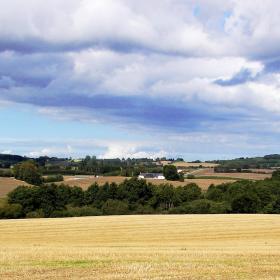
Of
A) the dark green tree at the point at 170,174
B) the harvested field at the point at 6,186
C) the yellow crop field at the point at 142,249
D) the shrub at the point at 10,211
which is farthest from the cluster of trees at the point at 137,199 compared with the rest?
the dark green tree at the point at 170,174

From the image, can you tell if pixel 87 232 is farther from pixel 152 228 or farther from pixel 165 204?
pixel 165 204

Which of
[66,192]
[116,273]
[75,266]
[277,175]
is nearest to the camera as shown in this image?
[116,273]

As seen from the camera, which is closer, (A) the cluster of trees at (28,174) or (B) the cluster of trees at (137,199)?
(B) the cluster of trees at (137,199)

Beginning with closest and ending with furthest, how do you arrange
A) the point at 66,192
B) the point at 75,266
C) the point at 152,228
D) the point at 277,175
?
the point at 75,266
the point at 152,228
the point at 66,192
the point at 277,175

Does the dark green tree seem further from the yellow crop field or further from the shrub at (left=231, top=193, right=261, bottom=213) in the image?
the yellow crop field

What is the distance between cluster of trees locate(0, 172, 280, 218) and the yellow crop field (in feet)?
95.2

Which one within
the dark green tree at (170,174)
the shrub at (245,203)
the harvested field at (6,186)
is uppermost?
the dark green tree at (170,174)

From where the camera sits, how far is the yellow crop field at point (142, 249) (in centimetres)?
1816

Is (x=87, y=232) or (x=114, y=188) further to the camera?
(x=114, y=188)

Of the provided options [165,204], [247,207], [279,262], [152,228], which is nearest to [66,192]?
[165,204]

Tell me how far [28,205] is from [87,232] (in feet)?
144

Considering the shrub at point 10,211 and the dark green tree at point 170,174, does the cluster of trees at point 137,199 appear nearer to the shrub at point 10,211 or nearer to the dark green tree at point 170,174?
the shrub at point 10,211

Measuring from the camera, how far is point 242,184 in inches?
4562

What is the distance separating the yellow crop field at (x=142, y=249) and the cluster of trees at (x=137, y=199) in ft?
95.2
